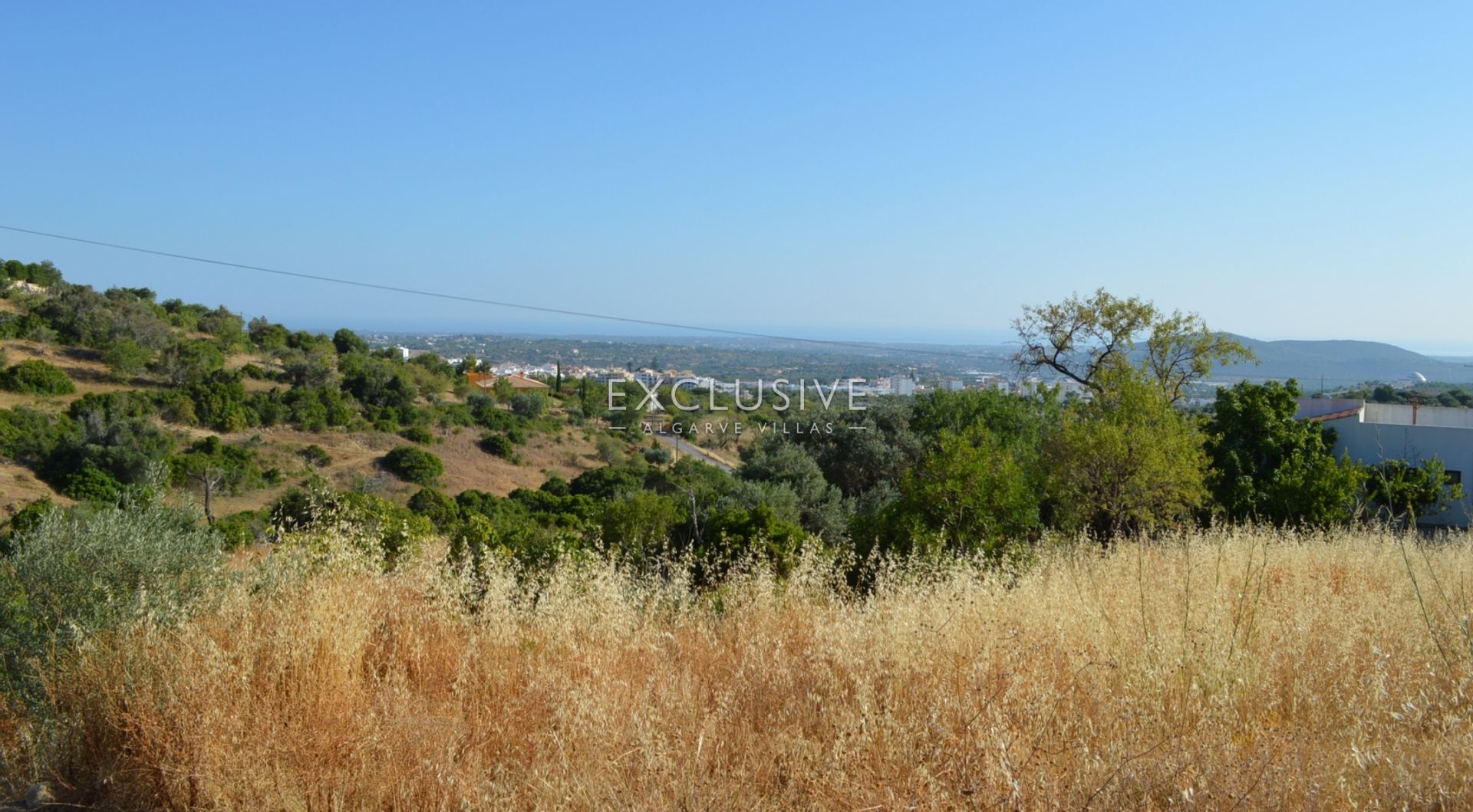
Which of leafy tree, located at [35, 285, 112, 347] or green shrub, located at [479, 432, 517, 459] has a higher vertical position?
leafy tree, located at [35, 285, 112, 347]

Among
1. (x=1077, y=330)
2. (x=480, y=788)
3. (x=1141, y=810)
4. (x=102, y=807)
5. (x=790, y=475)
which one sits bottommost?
(x=790, y=475)

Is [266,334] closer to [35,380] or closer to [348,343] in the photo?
[348,343]

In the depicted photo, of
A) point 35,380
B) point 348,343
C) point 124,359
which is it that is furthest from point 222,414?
point 348,343

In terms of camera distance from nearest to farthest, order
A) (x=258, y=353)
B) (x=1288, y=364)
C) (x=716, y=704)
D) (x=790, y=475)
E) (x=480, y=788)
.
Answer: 1. (x=480, y=788)
2. (x=716, y=704)
3. (x=790, y=475)
4. (x=1288, y=364)
5. (x=258, y=353)

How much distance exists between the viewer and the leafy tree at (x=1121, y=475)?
12.4 metres

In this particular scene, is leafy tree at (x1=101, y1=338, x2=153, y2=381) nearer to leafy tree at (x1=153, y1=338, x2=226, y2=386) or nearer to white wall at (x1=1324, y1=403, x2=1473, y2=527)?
leafy tree at (x1=153, y1=338, x2=226, y2=386)

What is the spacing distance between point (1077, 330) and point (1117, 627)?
60.4 feet

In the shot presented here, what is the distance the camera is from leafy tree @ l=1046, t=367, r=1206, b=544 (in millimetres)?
12430

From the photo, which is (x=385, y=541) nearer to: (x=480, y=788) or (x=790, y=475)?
(x=480, y=788)

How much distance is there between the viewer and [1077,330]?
21531 millimetres

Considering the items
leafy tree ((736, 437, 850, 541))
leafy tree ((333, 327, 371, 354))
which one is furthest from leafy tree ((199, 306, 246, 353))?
leafy tree ((736, 437, 850, 541))

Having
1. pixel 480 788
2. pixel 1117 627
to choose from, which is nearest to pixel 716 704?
pixel 480 788

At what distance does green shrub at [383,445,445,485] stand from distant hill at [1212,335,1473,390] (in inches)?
1020

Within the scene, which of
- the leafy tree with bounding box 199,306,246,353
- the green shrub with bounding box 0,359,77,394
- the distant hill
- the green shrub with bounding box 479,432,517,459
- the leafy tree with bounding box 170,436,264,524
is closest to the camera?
the leafy tree with bounding box 170,436,264,524
